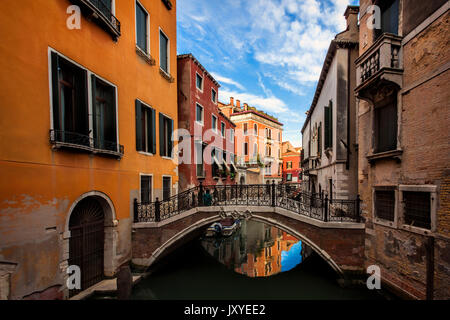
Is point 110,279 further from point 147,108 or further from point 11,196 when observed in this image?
point 147,108

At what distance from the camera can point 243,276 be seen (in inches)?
368

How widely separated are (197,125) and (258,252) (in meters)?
8.72

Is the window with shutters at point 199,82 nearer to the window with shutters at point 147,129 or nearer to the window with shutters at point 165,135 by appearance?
the window with shutters at point 165,135

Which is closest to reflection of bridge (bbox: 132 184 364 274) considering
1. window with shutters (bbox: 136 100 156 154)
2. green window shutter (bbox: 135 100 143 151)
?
green window shutter (bbox: 135 100 143 151)

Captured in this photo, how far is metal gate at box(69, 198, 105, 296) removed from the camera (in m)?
6.16

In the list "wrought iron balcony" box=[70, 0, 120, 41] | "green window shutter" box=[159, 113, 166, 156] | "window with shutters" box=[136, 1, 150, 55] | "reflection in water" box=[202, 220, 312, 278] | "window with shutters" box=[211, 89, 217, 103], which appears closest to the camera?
"wrought iron balcony" box=[70, 0, 120, 41]

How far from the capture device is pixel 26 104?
4.76 metres

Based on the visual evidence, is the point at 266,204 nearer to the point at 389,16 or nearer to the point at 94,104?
the point at 94,104

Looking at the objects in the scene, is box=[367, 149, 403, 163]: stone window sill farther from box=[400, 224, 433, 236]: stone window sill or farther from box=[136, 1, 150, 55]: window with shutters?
box=[136, 1, 150, 55]: window with shutters

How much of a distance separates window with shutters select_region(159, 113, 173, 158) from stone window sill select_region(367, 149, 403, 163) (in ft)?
26.6

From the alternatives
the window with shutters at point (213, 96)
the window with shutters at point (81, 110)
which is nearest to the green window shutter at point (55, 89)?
the window with shutters at point (81, 110)
